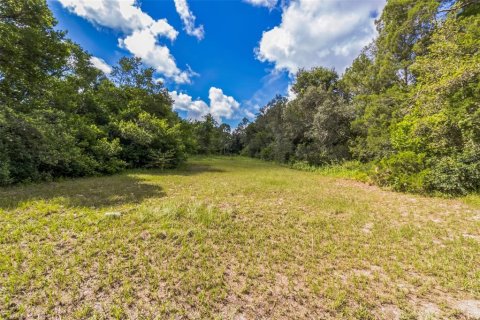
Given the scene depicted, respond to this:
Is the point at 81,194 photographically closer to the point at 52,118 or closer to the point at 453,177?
the point at 52,118

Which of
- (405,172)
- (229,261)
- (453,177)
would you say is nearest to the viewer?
(229,261)

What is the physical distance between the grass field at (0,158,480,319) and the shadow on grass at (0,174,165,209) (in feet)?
0.29

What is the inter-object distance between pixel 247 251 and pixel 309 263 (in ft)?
3.33

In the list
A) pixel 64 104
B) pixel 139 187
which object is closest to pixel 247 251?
pixel 139 187

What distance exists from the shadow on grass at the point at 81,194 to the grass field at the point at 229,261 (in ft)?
0.29

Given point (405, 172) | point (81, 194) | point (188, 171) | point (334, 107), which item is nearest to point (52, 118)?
point (81, 194)

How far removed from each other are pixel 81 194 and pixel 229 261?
5526mm

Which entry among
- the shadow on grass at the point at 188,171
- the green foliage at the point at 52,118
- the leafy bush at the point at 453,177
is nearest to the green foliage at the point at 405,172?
the leafy bush at the point at 453,177

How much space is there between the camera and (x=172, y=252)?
3.36 m

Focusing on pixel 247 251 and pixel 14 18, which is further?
pixel 14 18

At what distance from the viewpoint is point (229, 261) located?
3262 mm

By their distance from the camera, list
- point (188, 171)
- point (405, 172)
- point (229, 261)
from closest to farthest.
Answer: point (229, 261)
point (405, 172)
point (188, 171)

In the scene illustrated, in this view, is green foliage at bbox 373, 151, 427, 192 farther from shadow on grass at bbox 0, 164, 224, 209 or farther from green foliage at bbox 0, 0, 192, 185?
green foliage at bbox 0, 0, 192, 185

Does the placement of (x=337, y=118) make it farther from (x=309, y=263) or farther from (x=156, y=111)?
(x=309, y=263)
